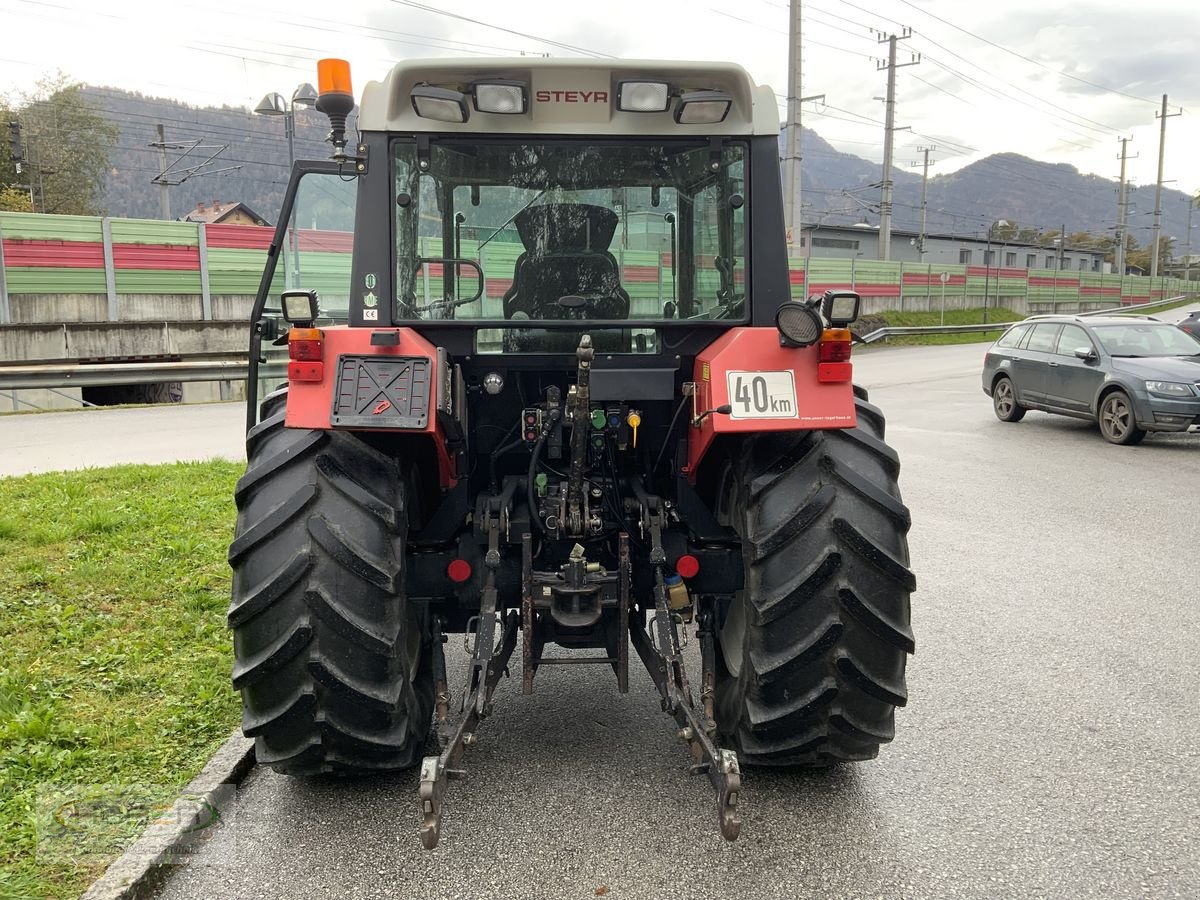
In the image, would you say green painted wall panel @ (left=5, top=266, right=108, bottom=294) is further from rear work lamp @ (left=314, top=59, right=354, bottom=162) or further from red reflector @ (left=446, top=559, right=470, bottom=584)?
red reflector @ (left=446, top=559, right=470, bottom=584)

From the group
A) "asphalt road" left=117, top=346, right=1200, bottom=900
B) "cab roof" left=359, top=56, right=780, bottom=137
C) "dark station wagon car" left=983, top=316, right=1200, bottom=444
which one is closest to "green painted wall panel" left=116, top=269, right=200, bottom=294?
"dark station wagon car" left=983, top=316, right=1200, bottom=444

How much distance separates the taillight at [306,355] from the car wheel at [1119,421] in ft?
40.0

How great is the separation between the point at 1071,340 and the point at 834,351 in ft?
41.2

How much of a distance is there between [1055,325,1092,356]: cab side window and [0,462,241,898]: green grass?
11678 mm

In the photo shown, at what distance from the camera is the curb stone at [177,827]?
116 inches

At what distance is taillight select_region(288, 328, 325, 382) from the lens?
3.37m

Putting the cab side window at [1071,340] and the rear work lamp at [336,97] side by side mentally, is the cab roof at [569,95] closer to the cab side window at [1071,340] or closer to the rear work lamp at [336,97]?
the rear work lamp at [336,97]

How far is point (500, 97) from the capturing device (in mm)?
3479

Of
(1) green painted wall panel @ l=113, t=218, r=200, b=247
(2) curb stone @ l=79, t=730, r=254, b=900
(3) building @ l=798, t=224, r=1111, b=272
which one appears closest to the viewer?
(2) curb stone @ l=79, t=730, r=254, b=900

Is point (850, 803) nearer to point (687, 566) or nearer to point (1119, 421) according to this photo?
point (687, 566)

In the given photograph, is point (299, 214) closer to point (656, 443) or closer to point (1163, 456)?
point (656, 443)

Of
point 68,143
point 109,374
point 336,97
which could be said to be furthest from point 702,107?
point 68,143

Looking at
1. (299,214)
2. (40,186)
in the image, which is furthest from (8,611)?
(40,186)

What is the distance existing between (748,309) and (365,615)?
1763 millimetres
